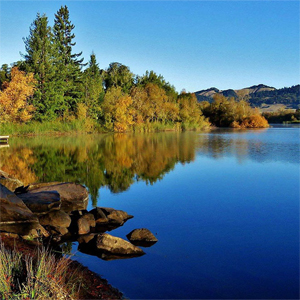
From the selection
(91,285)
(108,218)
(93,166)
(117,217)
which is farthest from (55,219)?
(93,166)

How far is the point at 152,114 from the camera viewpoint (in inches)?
1934

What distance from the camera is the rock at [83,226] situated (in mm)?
6489

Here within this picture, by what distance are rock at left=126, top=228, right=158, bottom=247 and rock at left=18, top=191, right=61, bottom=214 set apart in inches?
90.7

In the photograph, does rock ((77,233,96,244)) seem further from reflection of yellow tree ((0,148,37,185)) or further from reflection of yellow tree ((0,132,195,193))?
reflection of yellow tree ((0,148,37,185))

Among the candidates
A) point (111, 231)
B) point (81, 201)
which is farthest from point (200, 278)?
point (81, 201)

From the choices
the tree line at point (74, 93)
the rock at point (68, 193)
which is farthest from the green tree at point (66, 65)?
the rock at point (68, 193)

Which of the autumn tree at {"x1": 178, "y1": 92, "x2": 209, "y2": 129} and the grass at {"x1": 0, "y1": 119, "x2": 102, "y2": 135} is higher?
the autumn tree at {"x1": 178, "y1": 92, "x2": 209, "y2": 129}

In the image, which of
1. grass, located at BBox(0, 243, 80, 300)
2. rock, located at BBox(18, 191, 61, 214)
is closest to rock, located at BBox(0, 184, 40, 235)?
rock, located at BBox(18, 191, 61, 214)

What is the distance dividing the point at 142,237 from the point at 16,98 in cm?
3054

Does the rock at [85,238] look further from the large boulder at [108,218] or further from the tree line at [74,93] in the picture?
the tree line at [74,93]

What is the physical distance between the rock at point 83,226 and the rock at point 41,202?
3.69 ft

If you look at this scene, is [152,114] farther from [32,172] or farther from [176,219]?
[176,219]

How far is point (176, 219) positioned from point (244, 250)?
209 cm

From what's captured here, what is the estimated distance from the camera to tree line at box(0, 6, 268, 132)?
112ft
